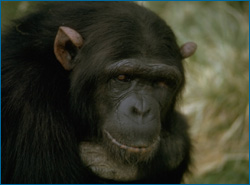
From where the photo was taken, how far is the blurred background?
317 inches

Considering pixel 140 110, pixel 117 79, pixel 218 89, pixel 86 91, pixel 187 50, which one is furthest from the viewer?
pixel 218 89

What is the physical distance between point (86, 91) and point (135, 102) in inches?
25.6

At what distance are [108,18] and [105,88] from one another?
0.79 metres

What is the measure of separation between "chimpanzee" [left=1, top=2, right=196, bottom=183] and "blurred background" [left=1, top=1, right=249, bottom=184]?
316 cm

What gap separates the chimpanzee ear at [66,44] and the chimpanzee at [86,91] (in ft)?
0.03

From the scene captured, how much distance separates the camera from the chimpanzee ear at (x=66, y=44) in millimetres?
4617

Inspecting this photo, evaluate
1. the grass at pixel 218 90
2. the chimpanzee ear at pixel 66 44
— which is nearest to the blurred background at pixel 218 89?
the grass at pixel 218 90

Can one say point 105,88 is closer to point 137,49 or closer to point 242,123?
point 137,49

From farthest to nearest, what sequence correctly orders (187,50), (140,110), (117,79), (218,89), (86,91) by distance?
1. (218,89)
2. (187,50)
3. (86,91)
4. (117,79)
5. (140,110)

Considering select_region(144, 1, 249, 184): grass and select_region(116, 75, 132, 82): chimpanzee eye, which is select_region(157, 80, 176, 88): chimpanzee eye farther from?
select_region(144, 1, 249, 184): grass

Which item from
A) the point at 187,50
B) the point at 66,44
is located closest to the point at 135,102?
the point at 66,44

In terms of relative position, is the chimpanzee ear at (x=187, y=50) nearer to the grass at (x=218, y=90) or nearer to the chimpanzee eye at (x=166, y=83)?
the chimpanzee eye at (x=166, y=83)

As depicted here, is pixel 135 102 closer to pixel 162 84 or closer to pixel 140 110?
pixel 140 110

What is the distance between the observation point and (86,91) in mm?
4824
